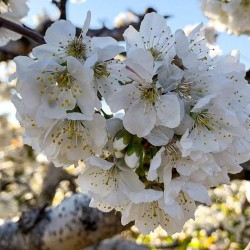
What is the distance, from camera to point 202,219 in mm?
5645

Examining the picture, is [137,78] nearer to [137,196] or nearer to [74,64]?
[74,64]

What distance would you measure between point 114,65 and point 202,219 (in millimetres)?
5071

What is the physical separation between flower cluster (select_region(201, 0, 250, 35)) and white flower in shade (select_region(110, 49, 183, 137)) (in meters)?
1.46

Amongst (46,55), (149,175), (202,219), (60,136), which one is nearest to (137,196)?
(149,175)

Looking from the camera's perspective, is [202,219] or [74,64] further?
[202,219]

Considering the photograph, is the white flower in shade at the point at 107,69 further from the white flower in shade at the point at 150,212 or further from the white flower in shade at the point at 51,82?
the white flower in shade at the point at 150,212

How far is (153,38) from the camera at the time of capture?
86 centimetres

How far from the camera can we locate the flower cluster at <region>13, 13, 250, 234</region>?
2.48ft

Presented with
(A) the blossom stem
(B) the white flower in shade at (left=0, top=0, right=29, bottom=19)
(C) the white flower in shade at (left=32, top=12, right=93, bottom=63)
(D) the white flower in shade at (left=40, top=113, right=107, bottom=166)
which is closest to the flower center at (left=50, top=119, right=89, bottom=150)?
(D) the white flower in shade at (left=40, top=113, right=107, bottom=166)

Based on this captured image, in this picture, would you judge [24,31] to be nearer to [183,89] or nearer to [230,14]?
[183,89]

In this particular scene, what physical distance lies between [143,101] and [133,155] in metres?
0.09

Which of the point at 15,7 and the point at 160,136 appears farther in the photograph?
the point at 15,7

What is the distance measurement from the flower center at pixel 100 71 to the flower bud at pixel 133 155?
5.0 inches

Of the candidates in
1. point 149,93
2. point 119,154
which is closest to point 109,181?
point 119,154
